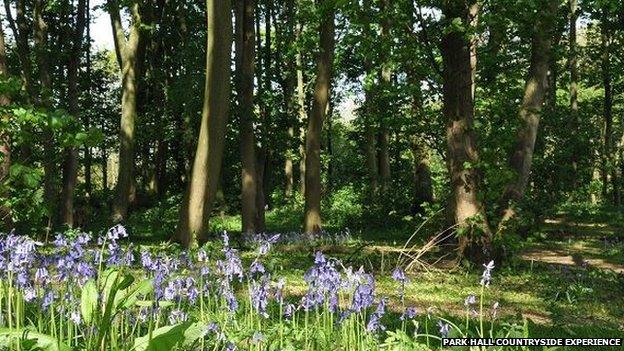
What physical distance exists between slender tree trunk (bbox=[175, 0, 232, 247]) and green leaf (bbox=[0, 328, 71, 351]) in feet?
25.7

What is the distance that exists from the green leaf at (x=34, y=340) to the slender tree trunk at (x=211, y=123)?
785cm

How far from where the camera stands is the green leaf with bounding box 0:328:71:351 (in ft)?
9.73

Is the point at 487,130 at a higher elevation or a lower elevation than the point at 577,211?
higher

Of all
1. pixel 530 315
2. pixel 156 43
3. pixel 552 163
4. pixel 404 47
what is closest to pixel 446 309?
pixel 530 315

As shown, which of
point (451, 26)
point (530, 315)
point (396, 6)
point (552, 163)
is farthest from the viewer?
point (552, 163)

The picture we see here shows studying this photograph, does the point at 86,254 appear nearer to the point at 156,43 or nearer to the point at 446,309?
the point at 446,309

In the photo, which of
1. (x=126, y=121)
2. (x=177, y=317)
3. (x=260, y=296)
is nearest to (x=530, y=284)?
(x=260, y=296)

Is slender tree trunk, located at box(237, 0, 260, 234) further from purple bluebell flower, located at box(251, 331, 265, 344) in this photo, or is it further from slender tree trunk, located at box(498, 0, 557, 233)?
purple bluebell flower, located at box(251, 331, 265, 344)

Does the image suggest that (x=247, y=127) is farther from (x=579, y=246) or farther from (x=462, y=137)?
(x=579, y=246)

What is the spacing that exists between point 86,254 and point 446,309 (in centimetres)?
437

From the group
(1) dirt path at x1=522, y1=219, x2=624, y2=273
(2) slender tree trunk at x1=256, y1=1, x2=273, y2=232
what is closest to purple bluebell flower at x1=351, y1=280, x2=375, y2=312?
(1) dirt path at x1=522, y1=219, x2=624, y2=273

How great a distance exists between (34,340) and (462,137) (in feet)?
26.7

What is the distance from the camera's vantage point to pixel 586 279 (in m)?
9.52

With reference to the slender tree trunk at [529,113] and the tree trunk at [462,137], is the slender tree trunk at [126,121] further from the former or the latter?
the slender tree trunk at [529,113]
